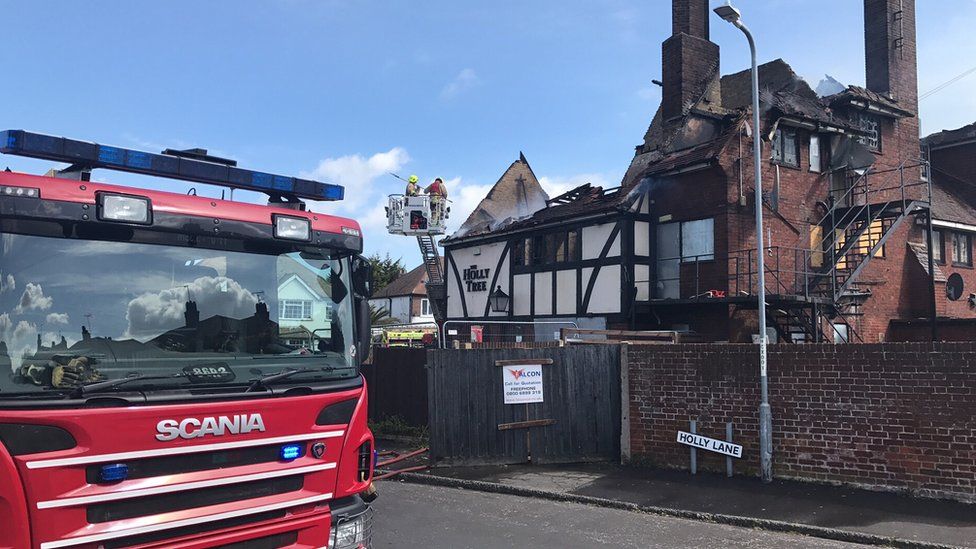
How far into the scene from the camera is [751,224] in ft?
63.4

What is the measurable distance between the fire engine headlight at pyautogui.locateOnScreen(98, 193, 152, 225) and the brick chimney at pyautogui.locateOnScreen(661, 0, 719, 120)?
20218 mm

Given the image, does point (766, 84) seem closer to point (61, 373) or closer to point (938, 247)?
point (938, 247)

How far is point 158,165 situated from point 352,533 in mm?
2895

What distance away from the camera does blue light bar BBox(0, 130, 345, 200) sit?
4512 mm

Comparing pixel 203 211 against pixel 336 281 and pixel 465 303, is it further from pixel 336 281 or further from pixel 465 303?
pixel 465 303

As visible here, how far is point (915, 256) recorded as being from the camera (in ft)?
75.4

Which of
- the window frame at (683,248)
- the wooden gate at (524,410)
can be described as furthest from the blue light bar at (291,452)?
the window frame at (683,248)

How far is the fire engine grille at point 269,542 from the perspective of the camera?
4285 millimetres

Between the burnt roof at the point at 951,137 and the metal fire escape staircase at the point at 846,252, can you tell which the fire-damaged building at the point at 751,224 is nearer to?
the metal fire escape staircase at the point at 846,252

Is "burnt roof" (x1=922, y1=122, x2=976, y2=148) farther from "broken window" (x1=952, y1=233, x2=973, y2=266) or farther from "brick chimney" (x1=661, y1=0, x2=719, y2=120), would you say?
"brick chimney" (x1=661, y1=0, x2=719, y2=120)

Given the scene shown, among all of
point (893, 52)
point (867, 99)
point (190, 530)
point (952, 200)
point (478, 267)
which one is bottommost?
point (190, 530)

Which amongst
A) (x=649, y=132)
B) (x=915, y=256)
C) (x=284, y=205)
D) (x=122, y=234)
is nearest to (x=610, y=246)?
(x=649, y=132)

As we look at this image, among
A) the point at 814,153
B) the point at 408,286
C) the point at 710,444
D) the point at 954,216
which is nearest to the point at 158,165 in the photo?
the point at 710,444

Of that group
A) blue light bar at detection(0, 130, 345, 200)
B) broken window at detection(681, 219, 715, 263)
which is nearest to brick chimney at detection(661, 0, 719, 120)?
Result: broken window at detection(681, 219, 715, 263)
